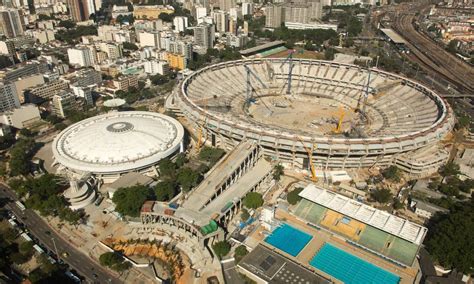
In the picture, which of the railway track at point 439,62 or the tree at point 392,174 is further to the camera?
the railway track at point 439,62

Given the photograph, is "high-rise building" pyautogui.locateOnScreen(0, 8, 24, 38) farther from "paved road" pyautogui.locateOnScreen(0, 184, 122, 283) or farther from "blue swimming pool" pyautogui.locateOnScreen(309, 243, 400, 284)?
"blue swimming pool" pyautogui.locateOnScreen(309, 243, 400, 284)

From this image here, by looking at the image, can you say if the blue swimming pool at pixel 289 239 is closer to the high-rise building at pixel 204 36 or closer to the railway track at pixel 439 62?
the railway track at pixel 439 62

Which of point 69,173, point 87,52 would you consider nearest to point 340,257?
point 69,173

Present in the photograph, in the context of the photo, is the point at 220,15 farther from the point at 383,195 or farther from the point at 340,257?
the point at 340,257

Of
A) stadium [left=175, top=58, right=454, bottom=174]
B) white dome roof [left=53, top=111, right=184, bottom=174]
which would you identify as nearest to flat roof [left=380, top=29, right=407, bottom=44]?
stadium [left=175, top=58, right=454, bottom=174]

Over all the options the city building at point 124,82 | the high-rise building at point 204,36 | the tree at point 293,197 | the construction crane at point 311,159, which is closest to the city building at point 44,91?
the city building at point 124,82

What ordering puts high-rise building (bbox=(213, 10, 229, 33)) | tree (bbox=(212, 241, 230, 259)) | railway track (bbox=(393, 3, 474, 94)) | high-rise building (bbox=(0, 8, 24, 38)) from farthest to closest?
high-rise building (bbox=(213, 10, 229, 33))
high-rise building (bbox=(0, 8, 24, 38))
railway track (bbox=(393, 3, 474, 94))
tree (bbox=(212, 241, 230, 259))
